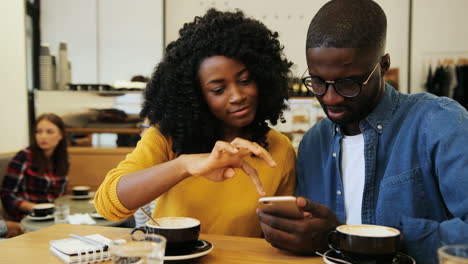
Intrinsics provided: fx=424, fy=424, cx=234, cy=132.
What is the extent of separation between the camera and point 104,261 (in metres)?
1.01

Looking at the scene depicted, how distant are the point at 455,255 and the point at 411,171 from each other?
0.65 metres

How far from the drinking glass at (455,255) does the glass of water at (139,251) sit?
483 mm

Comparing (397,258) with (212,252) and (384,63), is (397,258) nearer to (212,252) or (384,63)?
(212,252)

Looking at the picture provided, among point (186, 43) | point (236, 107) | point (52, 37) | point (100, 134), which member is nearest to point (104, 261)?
point (236, 107)

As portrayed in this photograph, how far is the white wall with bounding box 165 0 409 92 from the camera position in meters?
4.75

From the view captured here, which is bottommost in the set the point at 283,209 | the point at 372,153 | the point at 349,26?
the point at 283,209

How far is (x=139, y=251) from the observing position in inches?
30.0

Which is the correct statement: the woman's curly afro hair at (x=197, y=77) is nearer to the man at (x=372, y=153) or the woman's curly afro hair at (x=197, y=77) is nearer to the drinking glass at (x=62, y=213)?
the man at (x=372, y=153)

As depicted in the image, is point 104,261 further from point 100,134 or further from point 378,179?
point 100,134

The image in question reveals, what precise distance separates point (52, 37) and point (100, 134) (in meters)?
1.63

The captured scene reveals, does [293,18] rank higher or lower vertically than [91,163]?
higher

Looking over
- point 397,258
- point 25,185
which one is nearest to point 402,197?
point 397,258

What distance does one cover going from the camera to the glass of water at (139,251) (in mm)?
763

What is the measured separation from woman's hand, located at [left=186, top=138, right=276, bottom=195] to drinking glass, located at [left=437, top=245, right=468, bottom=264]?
49 cm
